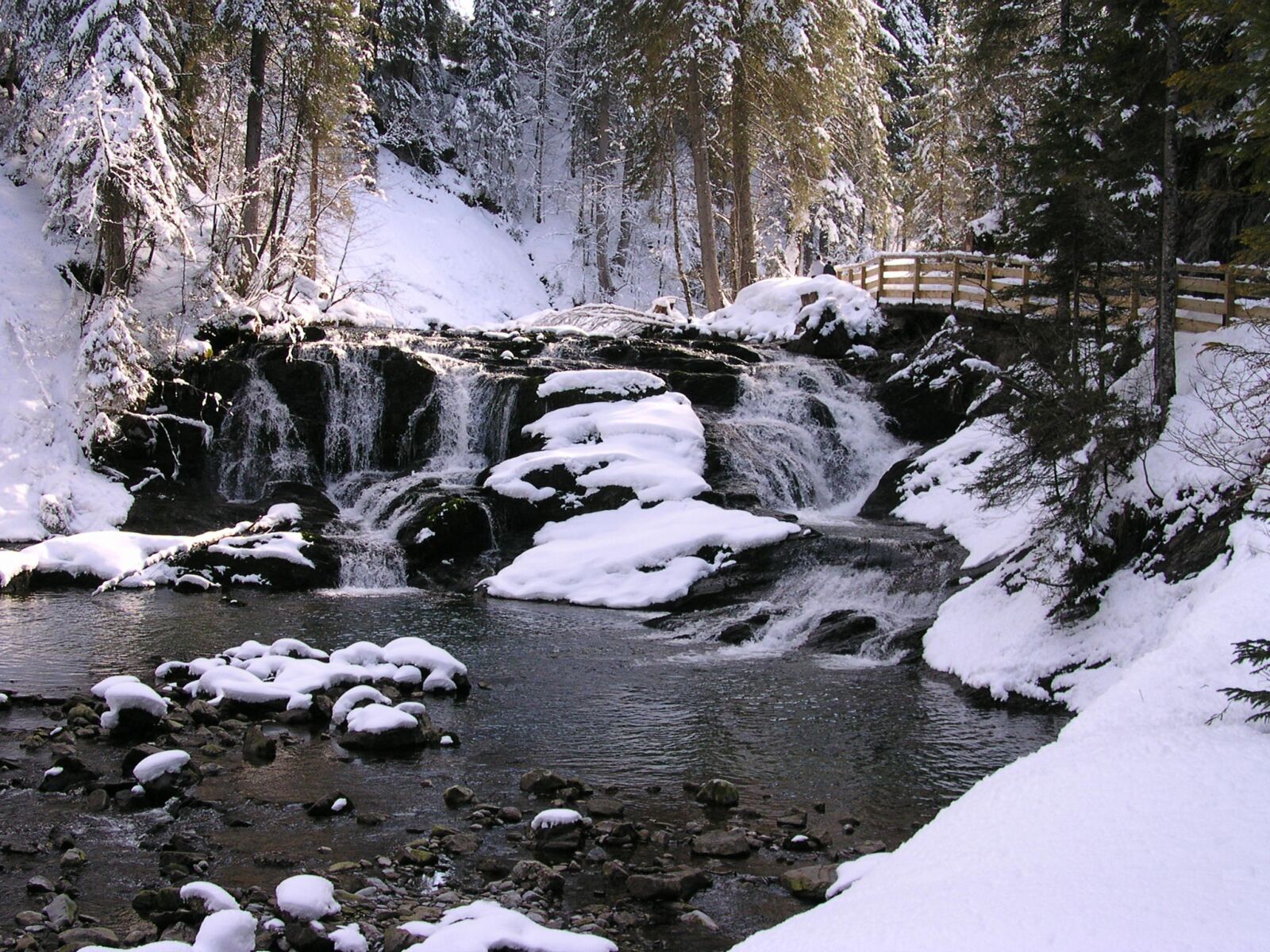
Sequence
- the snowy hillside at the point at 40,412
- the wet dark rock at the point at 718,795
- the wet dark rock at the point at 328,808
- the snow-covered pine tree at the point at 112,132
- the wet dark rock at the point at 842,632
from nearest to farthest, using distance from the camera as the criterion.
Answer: the wet dark rock at the point at 328,808, the wet dark rock at the point at 718,795, the wet dark rock at the point at 842,632, the snowy hillside at the point at 40,412, the snow-covered pine tree at the point at 112,132

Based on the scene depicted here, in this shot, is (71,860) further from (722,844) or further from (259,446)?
(259,446)

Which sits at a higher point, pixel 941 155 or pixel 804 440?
pixel 941 155

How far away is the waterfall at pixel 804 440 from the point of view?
63.4 ft

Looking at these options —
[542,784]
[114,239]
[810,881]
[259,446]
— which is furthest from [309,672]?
[114,239]

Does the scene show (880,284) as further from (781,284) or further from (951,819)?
(951,819)

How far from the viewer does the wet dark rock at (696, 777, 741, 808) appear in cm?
744

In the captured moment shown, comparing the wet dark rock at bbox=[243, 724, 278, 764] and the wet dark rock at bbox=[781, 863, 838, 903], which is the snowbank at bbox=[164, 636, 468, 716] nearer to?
the wet dark rock at bbox=[243, 724, 278, 764]

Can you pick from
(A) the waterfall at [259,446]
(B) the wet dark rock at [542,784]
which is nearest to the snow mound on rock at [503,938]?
(B) the wet dark rock at [542,784]

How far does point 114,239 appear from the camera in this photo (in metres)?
20.3

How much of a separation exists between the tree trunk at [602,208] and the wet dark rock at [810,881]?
39.2 m

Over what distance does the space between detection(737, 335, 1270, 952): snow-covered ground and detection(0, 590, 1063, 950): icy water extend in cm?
124

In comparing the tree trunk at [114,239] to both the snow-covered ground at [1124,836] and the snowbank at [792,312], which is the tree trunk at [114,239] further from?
the snow-covered ground at [1124,836]

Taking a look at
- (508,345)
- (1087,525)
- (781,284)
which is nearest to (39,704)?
(1087,525)

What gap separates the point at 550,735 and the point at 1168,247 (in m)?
10.4
